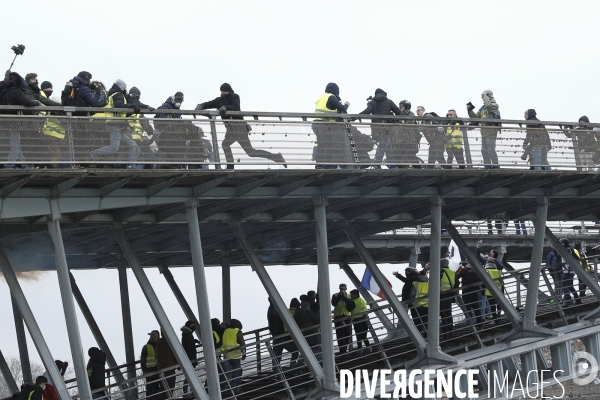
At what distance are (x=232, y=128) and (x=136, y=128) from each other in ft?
7.13

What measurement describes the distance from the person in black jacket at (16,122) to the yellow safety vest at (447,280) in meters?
12.0

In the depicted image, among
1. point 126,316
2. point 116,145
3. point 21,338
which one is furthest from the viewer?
point 126,316

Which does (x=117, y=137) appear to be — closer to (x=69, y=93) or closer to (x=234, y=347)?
(x=69, y=93)

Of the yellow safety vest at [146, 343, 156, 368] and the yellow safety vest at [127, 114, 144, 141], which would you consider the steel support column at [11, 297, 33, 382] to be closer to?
the yellow safety vest at [146, 343, 156, 368]

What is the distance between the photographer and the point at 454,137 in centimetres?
2753

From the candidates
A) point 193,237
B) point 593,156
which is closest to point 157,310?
point 193,237

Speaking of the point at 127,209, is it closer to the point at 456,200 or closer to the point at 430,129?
the point at 430,129

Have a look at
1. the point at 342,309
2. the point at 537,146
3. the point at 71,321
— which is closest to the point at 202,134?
the point at 71,321

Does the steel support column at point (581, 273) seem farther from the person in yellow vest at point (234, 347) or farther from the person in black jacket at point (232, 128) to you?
the person in black jacket at point (232, 128)

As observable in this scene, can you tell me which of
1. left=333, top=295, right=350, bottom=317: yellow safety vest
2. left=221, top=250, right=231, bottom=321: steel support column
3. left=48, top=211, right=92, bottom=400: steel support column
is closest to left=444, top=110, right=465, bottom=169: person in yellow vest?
left=333, top=295, right=350, bottom=317: yellow safety vest

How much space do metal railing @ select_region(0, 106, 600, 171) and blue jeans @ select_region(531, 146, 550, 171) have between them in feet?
0.22

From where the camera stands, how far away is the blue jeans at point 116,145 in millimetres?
21547

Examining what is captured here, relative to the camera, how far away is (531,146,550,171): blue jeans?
2917 cm

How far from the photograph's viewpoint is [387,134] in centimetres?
2625
